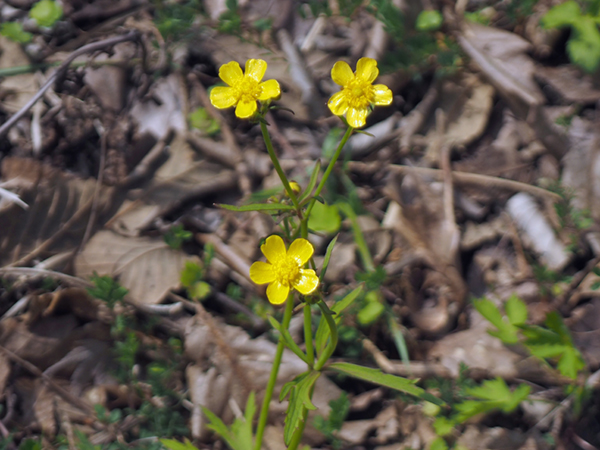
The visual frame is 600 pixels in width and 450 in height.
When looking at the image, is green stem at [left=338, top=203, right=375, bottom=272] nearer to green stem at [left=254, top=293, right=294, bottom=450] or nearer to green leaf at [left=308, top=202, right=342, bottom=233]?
green leaf at [left=308, top=202, right=342, bottom=233]

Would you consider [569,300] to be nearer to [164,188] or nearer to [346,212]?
[346,212]

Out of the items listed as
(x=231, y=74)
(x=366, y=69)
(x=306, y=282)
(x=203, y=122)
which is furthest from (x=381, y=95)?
(x=203, y=122)

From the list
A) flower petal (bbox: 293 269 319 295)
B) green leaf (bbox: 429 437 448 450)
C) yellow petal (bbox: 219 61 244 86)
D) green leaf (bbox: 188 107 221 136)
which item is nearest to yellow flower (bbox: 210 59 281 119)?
yellow petal (bbox: 219 61 244 86)

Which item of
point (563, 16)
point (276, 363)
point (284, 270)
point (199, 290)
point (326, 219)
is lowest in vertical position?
point (199, 290)

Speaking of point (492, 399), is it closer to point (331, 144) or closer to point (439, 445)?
point (439, 445)

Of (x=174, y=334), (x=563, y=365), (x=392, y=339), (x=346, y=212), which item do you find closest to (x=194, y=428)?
(x=174, y=334)

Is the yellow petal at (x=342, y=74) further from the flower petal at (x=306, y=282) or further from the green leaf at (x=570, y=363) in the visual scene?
the green leaf at (x=570, y=363)
